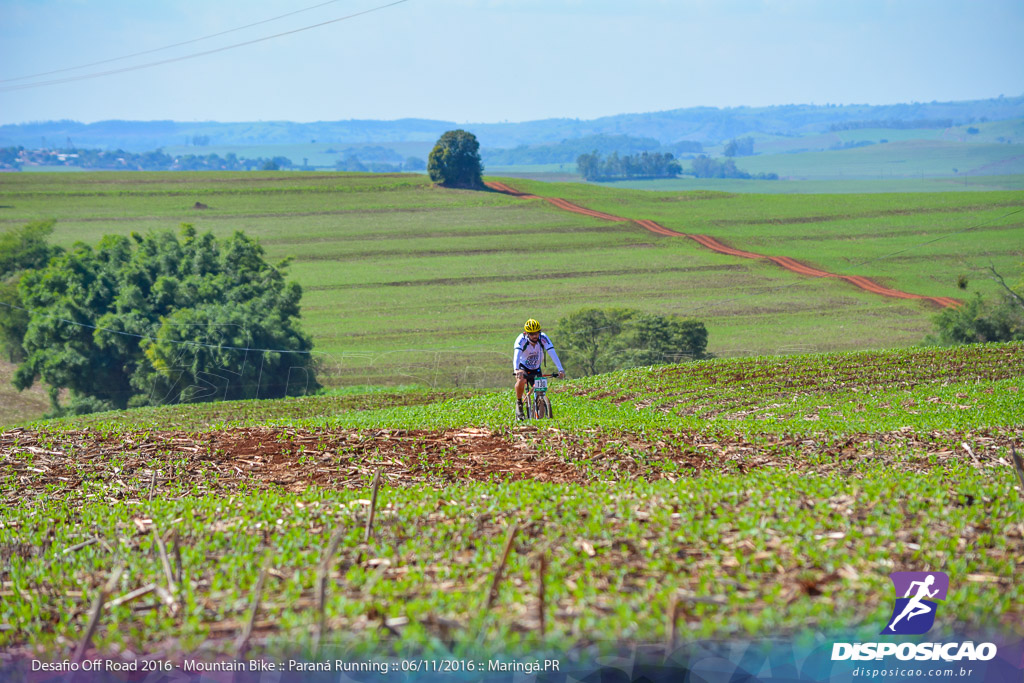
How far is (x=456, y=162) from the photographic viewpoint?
390 ft

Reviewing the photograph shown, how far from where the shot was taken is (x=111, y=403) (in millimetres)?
50188

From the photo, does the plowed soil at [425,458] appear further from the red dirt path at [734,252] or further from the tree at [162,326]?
the red dirt path at [734,252]

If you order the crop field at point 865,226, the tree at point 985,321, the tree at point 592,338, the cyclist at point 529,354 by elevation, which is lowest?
the tree at point 592,338

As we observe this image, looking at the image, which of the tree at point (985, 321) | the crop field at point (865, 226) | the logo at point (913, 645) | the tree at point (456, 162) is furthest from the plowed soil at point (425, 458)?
the tree at point (456, 162)

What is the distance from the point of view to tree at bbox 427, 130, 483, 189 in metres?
117

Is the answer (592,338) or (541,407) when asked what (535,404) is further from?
(592,338)

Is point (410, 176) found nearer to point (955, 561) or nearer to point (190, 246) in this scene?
point (190, 246)

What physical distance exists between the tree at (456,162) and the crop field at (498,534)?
103208 millimetres

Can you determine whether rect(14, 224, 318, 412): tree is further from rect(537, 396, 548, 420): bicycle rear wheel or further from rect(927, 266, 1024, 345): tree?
rect(927, 266, 1024, 345): tree

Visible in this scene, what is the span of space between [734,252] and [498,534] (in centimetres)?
8248

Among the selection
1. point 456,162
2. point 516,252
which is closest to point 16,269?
point 516,252

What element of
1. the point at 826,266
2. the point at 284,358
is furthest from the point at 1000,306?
the point at 284,358

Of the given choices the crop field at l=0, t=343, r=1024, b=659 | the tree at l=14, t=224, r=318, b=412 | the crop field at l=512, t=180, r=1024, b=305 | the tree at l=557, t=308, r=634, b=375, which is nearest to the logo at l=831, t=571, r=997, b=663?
the crop field at l=0, t=343, r=1024, b=659

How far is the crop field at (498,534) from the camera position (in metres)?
7.25
